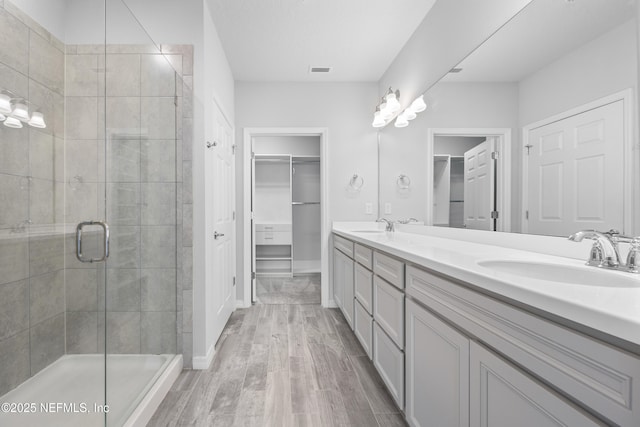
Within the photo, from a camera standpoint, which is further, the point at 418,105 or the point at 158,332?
the point at 418,105

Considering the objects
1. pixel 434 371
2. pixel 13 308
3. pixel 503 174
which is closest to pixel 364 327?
pixel 434 371

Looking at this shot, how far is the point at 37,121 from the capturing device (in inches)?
59.6

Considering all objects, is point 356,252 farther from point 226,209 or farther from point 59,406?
point 59,406

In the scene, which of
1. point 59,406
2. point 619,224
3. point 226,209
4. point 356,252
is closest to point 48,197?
point 59,406

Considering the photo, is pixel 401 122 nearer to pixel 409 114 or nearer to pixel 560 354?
pixel 409 114

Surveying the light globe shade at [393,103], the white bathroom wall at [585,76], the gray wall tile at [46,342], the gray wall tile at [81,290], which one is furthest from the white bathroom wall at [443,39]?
the gray wall tile at [46,342]

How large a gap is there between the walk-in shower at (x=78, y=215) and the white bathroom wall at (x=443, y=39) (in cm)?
192

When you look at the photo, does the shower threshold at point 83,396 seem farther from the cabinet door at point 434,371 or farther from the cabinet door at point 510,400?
the cabinet door at point 510,400

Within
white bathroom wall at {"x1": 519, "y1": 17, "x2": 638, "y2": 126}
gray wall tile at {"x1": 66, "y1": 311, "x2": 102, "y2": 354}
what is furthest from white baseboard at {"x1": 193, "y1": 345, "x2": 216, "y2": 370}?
white bathroom wall at {"x1": 519, "y1": 17, "x2": 638, "y2": 126}

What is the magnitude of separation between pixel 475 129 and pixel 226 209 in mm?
2181

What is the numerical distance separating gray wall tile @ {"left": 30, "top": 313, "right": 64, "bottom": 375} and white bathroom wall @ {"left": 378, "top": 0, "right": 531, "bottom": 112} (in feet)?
9.14

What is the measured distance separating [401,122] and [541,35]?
1556 mm

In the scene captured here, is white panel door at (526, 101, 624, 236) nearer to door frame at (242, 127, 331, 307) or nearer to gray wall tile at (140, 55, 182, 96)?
gray wall tile at (140, 55, 182, 96)

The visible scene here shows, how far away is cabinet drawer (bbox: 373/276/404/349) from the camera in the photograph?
4.74 feet
